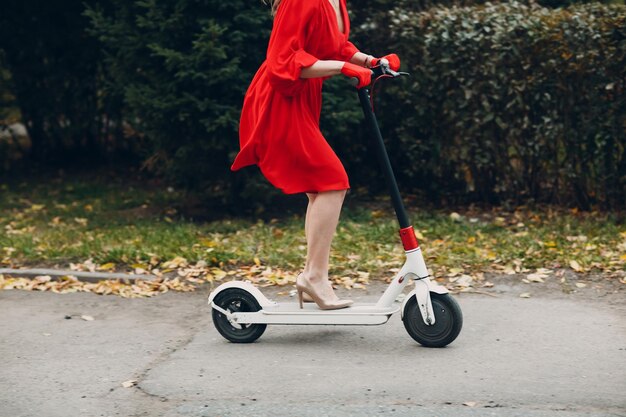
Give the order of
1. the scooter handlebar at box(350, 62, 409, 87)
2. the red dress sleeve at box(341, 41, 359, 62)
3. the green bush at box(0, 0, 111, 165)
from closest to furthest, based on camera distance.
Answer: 1. the scooter handlebar at box(350, 62, 409, 87)
2. the red dress sleeve at box(341, 41, 359, 62)
3. the green bush at box(0, 0, 111, 165)

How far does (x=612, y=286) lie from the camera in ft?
20.4

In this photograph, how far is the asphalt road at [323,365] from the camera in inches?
166

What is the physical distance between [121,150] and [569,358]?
8.75m

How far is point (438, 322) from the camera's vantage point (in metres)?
4.91

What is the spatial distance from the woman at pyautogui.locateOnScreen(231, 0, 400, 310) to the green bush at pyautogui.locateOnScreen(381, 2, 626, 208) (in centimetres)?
353

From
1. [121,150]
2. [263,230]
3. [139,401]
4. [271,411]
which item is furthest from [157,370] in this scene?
[121,150]

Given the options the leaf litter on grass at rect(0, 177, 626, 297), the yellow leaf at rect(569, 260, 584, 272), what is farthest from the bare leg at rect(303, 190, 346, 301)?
the yellow leaf at rect(569, 260, 584, 272)

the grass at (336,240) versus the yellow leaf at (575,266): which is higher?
the yellow leaf at (575,266)

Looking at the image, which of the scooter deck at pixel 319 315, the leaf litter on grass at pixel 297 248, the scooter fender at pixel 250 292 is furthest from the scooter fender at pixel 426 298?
the leaf litter on grass at pixel 297 248

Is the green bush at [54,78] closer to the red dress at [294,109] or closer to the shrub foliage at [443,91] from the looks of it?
the shrub foliage at [443,91]

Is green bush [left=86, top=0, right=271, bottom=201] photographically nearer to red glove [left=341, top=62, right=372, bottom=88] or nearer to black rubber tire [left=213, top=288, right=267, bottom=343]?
black rubber tire [left=213, top=288, right=267, bottom=343]

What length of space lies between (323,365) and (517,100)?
438cm

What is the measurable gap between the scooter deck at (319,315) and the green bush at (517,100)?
3907 mm

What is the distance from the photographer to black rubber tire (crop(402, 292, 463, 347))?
489 centimetres
